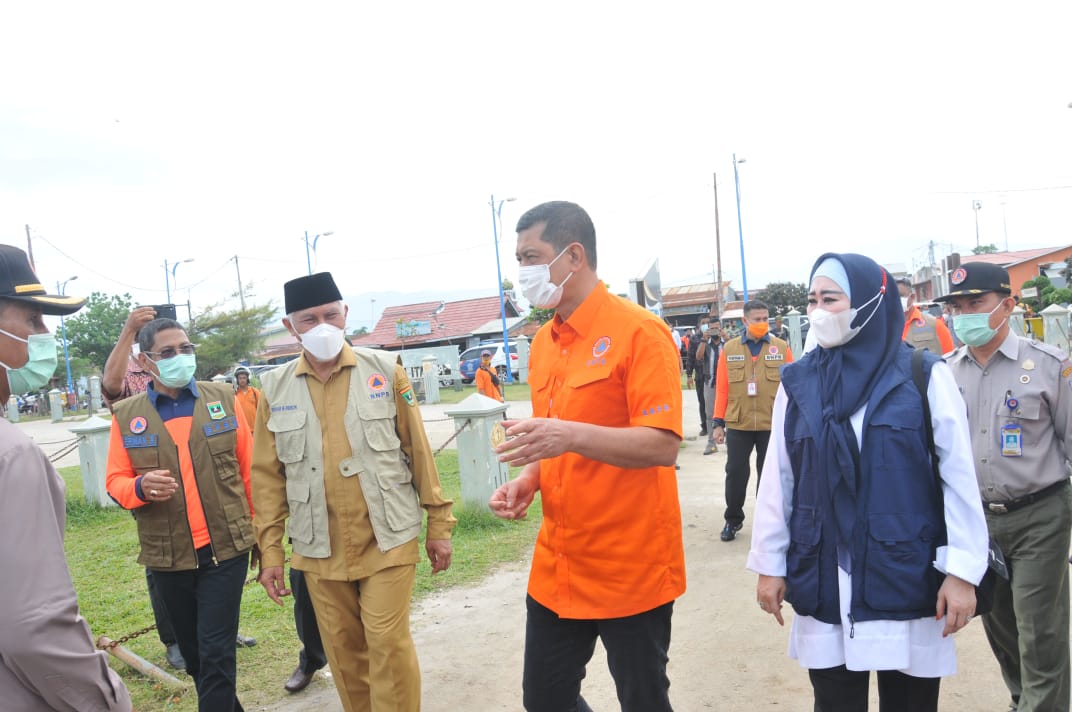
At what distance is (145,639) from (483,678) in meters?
2.82

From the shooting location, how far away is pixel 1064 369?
3518 millimetres

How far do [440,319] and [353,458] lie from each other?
46931 millimetres

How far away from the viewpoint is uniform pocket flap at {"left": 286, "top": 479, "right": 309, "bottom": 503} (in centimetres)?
339

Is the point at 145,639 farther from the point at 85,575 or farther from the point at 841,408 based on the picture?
the point at 841,408

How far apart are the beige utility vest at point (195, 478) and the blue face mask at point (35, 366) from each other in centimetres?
157

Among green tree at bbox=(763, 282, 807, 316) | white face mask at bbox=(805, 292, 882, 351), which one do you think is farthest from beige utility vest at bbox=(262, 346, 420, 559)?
green tree at bbox=(763, 282, 807, 316)

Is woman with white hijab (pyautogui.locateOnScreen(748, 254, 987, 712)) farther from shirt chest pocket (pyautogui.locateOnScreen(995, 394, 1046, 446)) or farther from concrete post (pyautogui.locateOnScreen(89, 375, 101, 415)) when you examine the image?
concrete post (pyautogui.locateOnScreen(89, 375, 101, 415))

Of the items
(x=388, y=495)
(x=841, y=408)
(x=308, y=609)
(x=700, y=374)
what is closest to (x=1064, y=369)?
(x=841, y=408)

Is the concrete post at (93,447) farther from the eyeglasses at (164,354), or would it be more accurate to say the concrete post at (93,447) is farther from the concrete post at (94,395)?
the concrete post at (94,395)

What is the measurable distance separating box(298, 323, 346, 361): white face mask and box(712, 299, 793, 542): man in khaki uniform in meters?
4.33

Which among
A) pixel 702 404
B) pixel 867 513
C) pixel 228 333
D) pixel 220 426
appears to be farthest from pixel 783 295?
pixel 867 513

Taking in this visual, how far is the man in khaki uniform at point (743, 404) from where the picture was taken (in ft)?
22.5

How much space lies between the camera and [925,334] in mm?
6578

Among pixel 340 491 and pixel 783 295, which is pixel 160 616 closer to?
A: pixel 340 491
